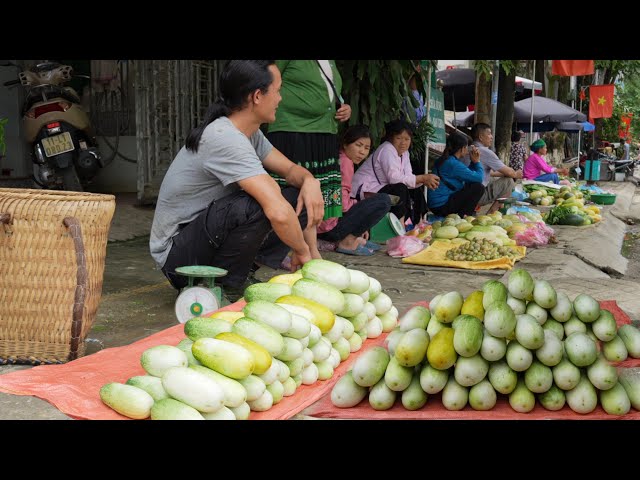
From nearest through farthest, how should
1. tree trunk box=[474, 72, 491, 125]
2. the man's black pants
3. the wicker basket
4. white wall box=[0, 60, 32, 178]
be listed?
the wicker basket < the man's black pants < white wall box=[0, 60, 32, 178] < tree trunk box=[474, 72, 491, 125]

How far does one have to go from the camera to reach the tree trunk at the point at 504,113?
1334 centimetres

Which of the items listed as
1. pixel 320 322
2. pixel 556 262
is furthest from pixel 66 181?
pixel 320 322

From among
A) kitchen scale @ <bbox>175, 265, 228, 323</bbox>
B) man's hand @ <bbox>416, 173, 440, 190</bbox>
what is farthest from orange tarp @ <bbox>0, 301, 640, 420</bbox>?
man's hand @ <bbox>416, 173, 440, 190</bbox>

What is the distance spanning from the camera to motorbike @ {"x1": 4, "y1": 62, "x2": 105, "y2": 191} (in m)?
7.65

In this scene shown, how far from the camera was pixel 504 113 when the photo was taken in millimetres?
13492

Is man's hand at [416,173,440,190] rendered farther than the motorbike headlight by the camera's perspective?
Yes

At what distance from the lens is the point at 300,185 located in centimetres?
430

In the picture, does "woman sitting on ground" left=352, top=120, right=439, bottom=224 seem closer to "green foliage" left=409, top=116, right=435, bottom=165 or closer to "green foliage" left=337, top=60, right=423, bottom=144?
"green foliage" left=337, top=60, right=423, bottom=144

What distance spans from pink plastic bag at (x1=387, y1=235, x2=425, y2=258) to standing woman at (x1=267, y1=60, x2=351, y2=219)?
1.29 meters

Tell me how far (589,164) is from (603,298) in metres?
17.4

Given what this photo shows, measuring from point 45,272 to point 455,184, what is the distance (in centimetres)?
629

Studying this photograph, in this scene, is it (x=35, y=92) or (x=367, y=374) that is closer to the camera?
(x=367, y=374)
